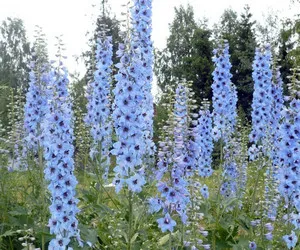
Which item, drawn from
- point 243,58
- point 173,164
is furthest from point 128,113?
point 243,58

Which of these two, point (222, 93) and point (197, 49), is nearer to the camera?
point (222, 93)

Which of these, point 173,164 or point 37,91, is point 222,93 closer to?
point 37,91

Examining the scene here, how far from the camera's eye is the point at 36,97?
17.5 feet

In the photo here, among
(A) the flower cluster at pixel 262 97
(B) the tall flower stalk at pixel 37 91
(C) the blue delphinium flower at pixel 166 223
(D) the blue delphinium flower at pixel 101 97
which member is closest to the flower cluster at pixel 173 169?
(C) the blue delphinium flower at pixel 166 223

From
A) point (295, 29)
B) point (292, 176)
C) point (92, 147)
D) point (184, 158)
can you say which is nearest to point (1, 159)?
point (92, 147)

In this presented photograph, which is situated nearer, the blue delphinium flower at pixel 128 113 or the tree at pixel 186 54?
the blue delphinium flower at pixel 128 113

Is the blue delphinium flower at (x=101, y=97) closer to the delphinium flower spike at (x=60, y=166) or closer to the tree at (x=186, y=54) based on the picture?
the delphinium flower spike at (x=60, y=166)

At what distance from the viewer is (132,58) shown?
4.31 metres

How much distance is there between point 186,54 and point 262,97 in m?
34.0

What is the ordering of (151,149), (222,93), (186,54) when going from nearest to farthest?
(151,149) < (222,93) < (186,54)

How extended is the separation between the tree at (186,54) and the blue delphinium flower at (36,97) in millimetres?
25539

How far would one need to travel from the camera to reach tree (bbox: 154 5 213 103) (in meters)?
31.2

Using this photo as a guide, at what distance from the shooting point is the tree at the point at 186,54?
102ft

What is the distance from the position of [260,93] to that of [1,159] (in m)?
3.12
